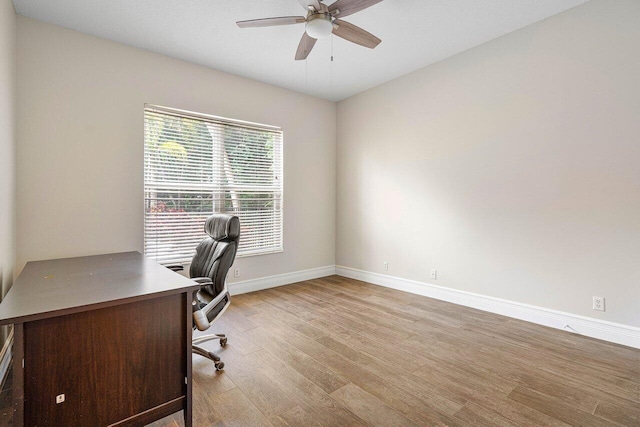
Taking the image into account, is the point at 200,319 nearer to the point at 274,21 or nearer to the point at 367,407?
the point at 367,407

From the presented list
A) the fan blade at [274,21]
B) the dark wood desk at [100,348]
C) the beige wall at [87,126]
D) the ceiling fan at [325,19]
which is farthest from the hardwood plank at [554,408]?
the beige wall at [87,126]

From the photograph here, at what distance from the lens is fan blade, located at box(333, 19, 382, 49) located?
2404 millimetres

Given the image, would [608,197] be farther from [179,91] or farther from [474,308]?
[179,91]

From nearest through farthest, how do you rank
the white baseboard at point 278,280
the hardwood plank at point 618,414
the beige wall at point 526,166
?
the hardwood plank at point 618,414 < the beige wall at point 526,166 < the white baseboard at point 278,280

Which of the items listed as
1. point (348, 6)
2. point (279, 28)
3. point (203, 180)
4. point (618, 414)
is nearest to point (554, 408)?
point (618, 414)

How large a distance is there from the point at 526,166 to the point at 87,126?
14.3 feet

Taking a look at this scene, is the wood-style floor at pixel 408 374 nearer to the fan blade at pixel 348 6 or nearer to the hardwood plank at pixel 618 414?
the hardwood plank at pixel 618 414

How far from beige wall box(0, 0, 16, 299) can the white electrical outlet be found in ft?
15.1

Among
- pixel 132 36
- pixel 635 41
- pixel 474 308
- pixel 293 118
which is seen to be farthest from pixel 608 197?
pixel 132 36

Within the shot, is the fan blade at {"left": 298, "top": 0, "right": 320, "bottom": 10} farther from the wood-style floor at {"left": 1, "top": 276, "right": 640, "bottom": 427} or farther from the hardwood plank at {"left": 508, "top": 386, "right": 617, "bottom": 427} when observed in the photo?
the hardwood plank at {"left": 508, "top": 386, "right": 617, "bottom": 427}

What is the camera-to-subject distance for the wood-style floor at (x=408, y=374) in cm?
172

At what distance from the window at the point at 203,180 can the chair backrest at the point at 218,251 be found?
1.04m

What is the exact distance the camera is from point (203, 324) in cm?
198

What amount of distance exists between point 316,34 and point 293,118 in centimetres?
229
